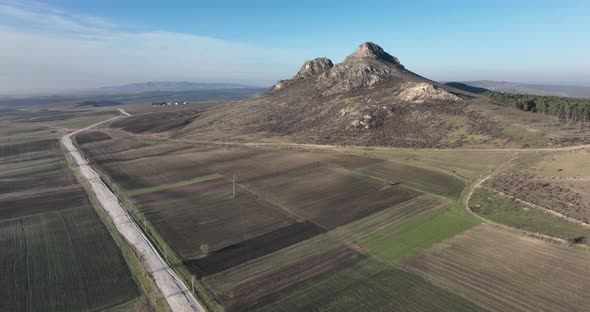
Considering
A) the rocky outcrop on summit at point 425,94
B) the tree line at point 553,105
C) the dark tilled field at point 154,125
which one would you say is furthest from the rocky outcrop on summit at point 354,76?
the dark tilled field at point 154,125

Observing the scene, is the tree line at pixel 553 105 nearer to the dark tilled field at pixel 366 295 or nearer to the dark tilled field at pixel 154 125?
the dark tilled field at pixel 366 295

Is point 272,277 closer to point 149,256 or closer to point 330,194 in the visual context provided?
point 149,256

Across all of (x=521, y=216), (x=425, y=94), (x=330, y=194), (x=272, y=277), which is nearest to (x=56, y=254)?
(x=272, y=277)

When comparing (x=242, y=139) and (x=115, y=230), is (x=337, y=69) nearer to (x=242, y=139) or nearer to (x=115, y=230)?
(x=242, y=139)

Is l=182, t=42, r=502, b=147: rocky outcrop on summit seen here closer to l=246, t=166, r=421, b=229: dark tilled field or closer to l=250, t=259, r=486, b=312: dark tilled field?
l=246, t=166, r=421, b=229: dark tilled field

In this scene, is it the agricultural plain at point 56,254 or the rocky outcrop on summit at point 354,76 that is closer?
the agricultural plain at point 56,254

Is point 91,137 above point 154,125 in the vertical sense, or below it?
below
